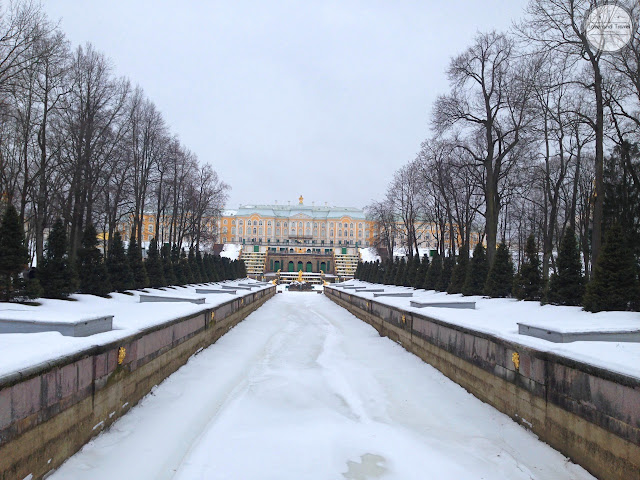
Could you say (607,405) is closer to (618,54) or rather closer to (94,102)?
(618,54)

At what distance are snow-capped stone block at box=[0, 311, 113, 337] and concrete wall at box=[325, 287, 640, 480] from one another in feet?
21.1

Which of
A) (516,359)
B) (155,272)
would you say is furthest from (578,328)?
(155,272)

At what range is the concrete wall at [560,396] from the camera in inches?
204

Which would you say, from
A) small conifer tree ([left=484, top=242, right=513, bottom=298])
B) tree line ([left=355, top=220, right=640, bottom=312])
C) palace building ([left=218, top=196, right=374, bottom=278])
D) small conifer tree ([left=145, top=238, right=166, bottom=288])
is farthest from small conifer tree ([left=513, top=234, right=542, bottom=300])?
palace building ([left=218, top=196, right=374, bottom=278])

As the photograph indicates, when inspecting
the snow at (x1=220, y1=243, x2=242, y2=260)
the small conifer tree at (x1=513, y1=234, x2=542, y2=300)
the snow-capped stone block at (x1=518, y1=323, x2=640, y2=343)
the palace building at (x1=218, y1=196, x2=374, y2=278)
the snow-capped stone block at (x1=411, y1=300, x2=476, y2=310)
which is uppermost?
the palace building at (x1=218, y1=196, x2=374, y2=278)

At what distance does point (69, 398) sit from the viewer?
19.8 feet

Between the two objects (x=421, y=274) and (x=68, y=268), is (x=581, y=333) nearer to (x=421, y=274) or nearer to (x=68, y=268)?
(x=68, y=268)

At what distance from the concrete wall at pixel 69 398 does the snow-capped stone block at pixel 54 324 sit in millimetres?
778

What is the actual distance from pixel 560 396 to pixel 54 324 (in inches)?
288

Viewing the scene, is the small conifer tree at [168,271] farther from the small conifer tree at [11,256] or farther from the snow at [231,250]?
the snow at [231,250]

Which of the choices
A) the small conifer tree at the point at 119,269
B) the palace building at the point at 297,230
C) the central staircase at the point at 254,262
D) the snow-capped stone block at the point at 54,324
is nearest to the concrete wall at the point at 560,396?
the snow-capped stone block at the point at 54,324

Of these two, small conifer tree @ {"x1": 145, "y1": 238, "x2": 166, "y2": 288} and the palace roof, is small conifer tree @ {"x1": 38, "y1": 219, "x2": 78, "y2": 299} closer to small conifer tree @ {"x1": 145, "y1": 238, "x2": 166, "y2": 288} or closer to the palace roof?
small conifer tree @ {"x1": 145, "y1": 238, "x2": 166, "y2": 288}

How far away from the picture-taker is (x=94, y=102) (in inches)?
985

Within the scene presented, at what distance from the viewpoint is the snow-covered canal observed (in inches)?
233
